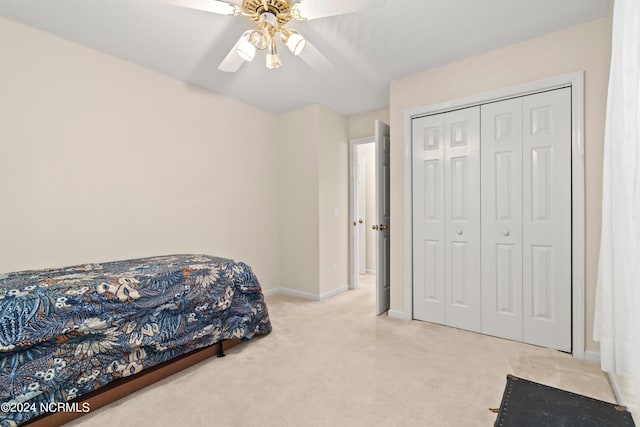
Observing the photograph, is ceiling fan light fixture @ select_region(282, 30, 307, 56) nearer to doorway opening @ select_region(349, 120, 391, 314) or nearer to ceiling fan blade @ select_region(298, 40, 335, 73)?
ceiling fan blade @ select_region(298, 40, 335, 73)

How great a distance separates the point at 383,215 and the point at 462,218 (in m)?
0.90

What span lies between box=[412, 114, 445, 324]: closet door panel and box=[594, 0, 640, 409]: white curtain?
4.44 feet

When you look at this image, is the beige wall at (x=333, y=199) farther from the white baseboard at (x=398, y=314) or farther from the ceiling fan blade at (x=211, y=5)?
the ceiling fan blade at (x=211, y=5)

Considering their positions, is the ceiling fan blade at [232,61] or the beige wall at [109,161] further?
the beige wall at [109,161]

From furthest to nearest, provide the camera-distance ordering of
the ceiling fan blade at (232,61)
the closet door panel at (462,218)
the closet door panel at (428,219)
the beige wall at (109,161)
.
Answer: the closet door panel at (428,219) → the closet door panel at (462,218) → the beige wall at (109,161) → the ceiling fan blade at (232,61)

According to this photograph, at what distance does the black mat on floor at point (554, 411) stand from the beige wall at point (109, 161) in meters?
3.00

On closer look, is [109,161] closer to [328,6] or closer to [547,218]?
[328,6]

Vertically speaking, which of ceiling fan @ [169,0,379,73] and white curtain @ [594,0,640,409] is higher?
ceiling fan @ [169,0,379,73]

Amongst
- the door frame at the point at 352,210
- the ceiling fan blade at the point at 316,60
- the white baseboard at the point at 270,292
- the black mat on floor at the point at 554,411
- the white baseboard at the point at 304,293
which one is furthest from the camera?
the door frame at the point at 352,210

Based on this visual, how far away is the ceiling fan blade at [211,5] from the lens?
1.71 metres

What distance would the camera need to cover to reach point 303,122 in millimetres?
4078

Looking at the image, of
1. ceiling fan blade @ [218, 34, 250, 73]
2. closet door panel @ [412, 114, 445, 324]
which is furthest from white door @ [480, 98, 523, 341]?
ceiling fan blade @ [218, 34, 250, 73]

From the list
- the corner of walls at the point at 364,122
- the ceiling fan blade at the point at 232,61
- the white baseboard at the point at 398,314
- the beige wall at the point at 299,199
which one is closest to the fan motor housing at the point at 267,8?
the ceiling fan blade at the point at 232,61

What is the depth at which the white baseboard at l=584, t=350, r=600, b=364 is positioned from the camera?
2266mm
